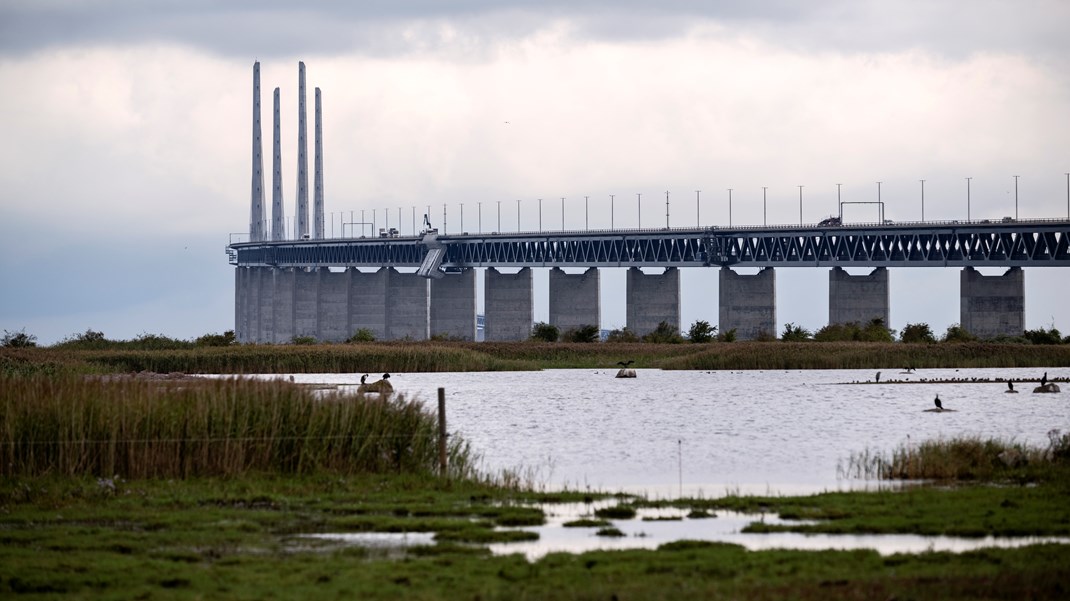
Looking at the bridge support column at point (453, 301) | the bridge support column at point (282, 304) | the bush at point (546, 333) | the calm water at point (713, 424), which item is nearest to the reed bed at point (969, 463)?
the calm water at point (713, 424)

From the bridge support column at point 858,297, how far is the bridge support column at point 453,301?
131 feet

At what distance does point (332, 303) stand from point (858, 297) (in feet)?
199

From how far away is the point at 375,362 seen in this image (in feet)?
249

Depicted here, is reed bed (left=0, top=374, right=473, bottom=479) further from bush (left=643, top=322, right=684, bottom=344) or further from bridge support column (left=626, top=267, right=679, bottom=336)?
bridge support column (left=626, top=267, right=679, bottom=336)

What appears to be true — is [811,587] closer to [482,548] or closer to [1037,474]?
[482,548]

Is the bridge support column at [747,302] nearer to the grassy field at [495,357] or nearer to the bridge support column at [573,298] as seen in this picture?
the bridge support column at [573,298]

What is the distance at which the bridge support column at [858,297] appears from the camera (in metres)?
121

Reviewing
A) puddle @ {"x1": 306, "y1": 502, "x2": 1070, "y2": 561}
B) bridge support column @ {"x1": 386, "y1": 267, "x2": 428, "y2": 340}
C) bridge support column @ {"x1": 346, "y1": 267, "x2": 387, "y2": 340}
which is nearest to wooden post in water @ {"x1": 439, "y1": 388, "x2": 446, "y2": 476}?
puddle @ {"x1": 306, "y1": 502, "x2": 1070, "y2": 561}

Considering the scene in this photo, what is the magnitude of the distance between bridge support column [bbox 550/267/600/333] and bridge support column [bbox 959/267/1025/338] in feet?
109

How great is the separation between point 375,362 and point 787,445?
145 feet

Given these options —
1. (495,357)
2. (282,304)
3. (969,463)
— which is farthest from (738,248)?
(969,463)

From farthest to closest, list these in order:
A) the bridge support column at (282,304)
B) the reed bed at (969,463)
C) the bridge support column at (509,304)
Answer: the bridge support column at (282,304)
the bridge support column at (509,304)
the reed bed at (969,463)

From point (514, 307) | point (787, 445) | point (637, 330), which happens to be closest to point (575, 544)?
point (787, 445)

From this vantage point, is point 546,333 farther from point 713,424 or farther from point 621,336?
point 713,424
